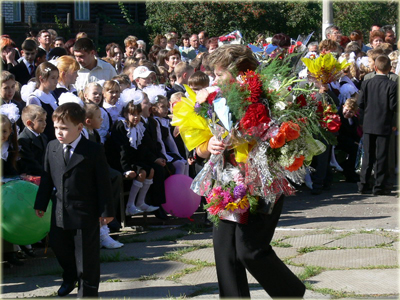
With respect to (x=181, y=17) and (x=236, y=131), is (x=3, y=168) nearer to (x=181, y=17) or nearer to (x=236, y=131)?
(x=236, y=131)

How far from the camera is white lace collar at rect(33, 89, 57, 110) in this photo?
7148 millimetres

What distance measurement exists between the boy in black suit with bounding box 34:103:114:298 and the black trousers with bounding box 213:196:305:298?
113cm

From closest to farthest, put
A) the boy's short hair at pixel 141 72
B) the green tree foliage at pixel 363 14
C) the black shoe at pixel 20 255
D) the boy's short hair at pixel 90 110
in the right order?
the black shoe at pixel 20 255 → the boy's short hair at pixel 90 110 → the boy's short hair at pixel 141 72 → the green tree foliage at pixel 363 14

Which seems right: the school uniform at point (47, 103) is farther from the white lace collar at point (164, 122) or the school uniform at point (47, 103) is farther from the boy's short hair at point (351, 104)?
the boy's short hair at point (351, 104)

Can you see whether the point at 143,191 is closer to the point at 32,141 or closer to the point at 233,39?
the point at 32,141

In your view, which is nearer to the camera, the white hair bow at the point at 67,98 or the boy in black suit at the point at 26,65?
the white hair bow at the point at 67,98

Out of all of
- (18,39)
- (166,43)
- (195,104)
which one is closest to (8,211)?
(195,104)

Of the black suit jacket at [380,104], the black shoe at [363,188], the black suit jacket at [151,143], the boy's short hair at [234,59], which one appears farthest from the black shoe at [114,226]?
the black suit jacket at [380,104]

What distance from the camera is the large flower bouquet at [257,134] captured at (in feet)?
13.0

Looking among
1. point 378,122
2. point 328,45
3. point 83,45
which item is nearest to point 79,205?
point 83,45

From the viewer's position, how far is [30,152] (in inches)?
247

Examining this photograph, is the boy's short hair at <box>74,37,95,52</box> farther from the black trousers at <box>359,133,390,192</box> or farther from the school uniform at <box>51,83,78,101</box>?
the black trousers at <box>359,133,390,192</box>

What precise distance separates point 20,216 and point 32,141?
118cm

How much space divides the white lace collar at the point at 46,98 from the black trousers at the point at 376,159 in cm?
521
